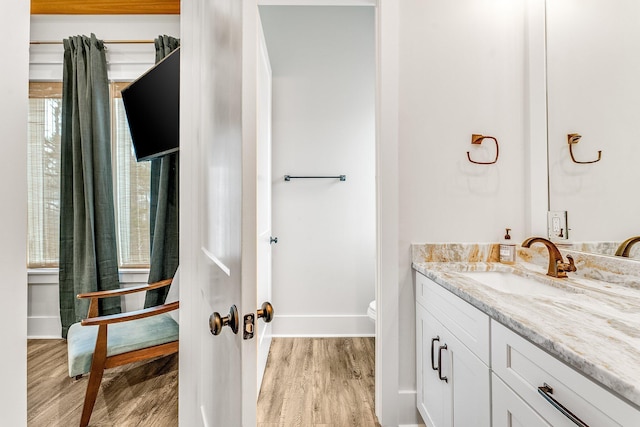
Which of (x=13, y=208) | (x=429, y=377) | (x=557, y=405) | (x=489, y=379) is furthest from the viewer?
(x=429, y=377)

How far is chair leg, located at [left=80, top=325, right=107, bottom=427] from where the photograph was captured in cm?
151

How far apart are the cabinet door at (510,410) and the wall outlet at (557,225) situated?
2.94 ft

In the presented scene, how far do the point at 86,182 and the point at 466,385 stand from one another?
2.85m

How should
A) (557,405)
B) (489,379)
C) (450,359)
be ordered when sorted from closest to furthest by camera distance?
1. (557,405)
2. (489,379)
3. (450,359)

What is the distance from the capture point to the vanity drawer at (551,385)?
0.53 m

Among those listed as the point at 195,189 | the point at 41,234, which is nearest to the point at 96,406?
the point at 195,189

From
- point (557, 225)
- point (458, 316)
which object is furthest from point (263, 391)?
point (557, 225)

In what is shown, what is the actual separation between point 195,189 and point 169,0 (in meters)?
2.10

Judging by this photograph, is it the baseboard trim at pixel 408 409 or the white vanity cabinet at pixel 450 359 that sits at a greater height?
the white vanity cabinet at pixel 450 359

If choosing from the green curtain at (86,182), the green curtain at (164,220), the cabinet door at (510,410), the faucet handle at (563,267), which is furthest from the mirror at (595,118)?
the green curtain at (86,182)

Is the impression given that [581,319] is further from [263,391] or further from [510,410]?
[263,391]

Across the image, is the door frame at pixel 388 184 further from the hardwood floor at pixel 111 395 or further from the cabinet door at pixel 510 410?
the hardwood floor at pixel 111 395

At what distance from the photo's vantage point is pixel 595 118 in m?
1.25

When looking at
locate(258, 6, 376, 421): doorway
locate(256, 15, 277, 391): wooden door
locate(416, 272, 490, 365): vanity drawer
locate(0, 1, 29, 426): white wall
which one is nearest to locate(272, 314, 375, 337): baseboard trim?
locate(258, 6, 376, 421): doorway
